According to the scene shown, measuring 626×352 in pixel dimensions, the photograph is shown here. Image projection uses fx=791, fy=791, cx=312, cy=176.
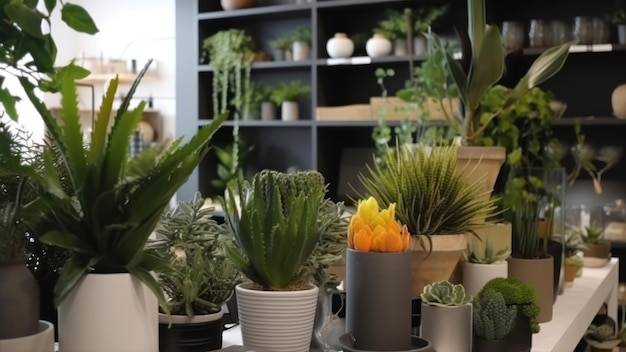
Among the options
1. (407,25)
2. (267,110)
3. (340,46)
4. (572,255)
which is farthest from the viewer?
(267,110)

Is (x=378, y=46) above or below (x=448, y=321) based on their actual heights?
above

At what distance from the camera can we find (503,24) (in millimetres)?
4363

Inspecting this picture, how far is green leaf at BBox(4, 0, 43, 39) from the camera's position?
85cm

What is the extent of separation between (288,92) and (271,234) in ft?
12.6

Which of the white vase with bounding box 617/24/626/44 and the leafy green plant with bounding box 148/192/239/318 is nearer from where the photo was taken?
the leafy green plant with bounding box 148/192/239/318

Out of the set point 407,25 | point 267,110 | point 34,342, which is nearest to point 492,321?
point 34,342

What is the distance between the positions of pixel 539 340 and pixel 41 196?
3.35 feet

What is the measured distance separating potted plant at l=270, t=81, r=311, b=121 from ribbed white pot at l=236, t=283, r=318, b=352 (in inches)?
149

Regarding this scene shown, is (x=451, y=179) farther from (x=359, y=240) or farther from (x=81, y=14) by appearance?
(x=81, y=14)

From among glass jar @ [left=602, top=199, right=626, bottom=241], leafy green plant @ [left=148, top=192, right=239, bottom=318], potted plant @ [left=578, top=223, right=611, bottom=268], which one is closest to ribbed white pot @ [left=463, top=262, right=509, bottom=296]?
leafy green plant @ [left=148, top=192, right=239, bottom=318]

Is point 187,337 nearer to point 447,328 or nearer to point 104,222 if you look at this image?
point 104,222

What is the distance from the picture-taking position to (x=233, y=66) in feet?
16.4

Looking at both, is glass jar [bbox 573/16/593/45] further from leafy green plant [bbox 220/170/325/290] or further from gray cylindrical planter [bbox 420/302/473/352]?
leafy green plant [bbox 220/170/325/290]

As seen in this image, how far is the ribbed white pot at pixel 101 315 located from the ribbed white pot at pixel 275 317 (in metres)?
0.20
